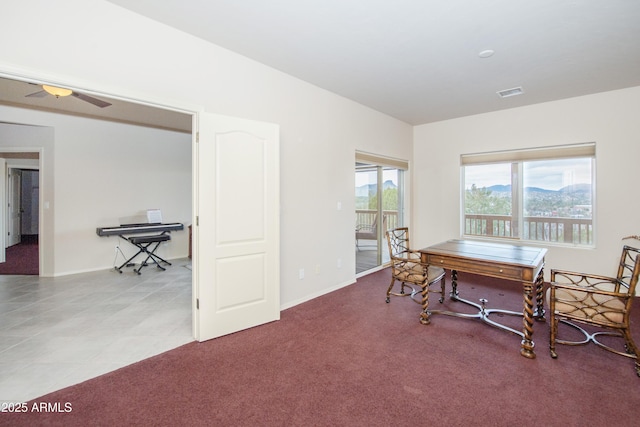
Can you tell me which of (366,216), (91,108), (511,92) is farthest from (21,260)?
(511,92)

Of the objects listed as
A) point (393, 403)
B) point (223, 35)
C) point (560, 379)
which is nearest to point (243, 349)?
point (393, 403)

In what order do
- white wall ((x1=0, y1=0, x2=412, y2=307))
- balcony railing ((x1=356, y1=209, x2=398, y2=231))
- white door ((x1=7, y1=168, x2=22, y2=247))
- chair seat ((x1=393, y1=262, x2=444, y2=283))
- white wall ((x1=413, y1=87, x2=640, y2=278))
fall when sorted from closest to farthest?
white wall ((x1=0, y1=0, x2=412, y2=307)) → chair seat ((x1=393, y1=262, x2=444, y2=283)) → white wall ((x1=413, y1=87, x2=640, y2=278)) → balcony railing ((x1=356, y1=209, x2=398, y2=231)) → white door ((x1=7, y1=168, x2=22, y2=247))

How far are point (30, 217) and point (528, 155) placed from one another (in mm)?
12990

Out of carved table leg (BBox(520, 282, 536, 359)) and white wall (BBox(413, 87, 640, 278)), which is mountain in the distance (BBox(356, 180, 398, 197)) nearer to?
white wall (BBox(413, 87, 640, 278))

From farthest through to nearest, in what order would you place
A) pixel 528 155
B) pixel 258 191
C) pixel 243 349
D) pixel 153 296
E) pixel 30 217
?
1. pixel 30 217
2. pixel 528 155
3. pixel 153 296
4. pixel 258 191
5. pixel 243 349

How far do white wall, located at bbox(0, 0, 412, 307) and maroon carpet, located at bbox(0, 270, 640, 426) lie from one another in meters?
1.11

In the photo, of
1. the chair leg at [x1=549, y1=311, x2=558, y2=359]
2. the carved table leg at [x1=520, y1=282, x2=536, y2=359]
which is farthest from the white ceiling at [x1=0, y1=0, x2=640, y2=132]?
the chair leg at [x1=549, y1=311, x2=558, y2=359]

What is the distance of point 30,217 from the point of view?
871 cm

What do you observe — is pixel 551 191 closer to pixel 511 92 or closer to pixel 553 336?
pixel 511 92

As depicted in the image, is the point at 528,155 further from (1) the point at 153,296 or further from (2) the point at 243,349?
(1) the point at 153,296

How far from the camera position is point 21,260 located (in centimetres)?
571

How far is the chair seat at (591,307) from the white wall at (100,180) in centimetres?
627

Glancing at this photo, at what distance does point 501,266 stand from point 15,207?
11141mm

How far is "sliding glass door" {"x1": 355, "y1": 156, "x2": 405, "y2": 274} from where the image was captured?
501 centimetres
